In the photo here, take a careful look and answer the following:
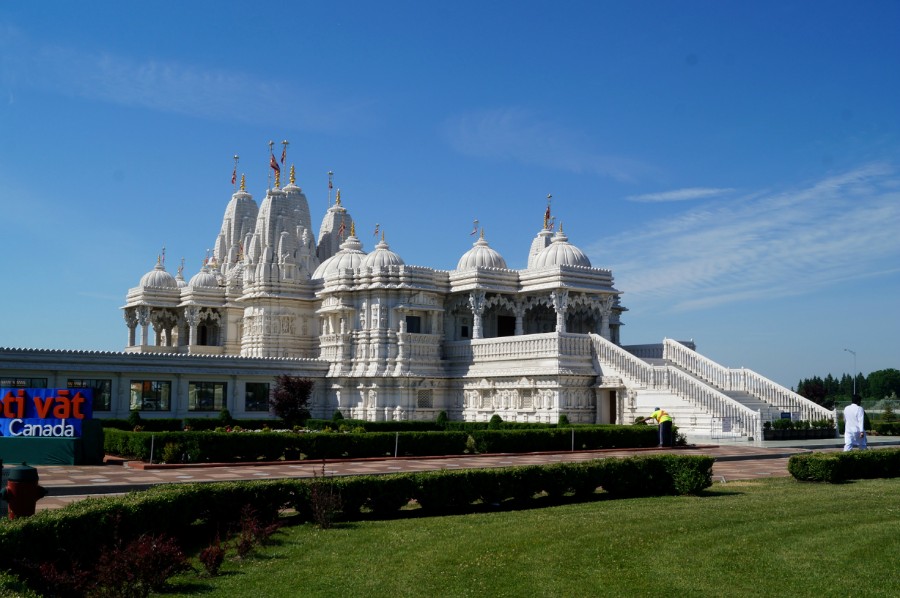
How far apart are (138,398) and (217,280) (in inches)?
791

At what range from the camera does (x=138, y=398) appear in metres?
46.0

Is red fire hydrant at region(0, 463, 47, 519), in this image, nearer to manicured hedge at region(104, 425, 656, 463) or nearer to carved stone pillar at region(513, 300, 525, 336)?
manicured hedge at region(104, 425, 656, 463)

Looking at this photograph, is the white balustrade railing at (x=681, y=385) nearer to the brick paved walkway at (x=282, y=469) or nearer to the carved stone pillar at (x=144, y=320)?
the brick paved walkway at (x=282, y=469)

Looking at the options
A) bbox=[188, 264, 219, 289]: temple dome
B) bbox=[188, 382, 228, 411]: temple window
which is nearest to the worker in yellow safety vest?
bbox=[188, 382, 228, 411]: temple window

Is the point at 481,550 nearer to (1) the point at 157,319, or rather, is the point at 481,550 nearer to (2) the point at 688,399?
(2) the point at 688,399

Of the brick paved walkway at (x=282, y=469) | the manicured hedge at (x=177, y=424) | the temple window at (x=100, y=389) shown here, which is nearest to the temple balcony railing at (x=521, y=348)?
the manicured hedge at (x=177, y=424)

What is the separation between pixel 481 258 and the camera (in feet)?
178

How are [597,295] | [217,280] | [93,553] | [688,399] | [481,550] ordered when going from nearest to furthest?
[93,553] < [481,550] < [688,399] < [597,295] < [217,280]

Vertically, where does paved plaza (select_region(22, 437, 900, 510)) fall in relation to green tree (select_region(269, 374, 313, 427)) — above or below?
below

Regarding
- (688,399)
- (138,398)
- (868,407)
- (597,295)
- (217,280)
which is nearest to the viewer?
(688,399)

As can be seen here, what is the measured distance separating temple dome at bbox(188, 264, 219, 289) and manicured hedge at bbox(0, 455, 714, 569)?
48.3 meters

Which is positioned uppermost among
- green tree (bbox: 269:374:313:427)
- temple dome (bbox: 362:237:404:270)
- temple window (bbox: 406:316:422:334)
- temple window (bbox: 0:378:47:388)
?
temple dome (bbox: 362:237:404:270)

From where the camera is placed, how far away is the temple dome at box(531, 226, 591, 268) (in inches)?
1997

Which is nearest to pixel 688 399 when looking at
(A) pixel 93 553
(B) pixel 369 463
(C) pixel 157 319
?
(B) pixel 369 463
